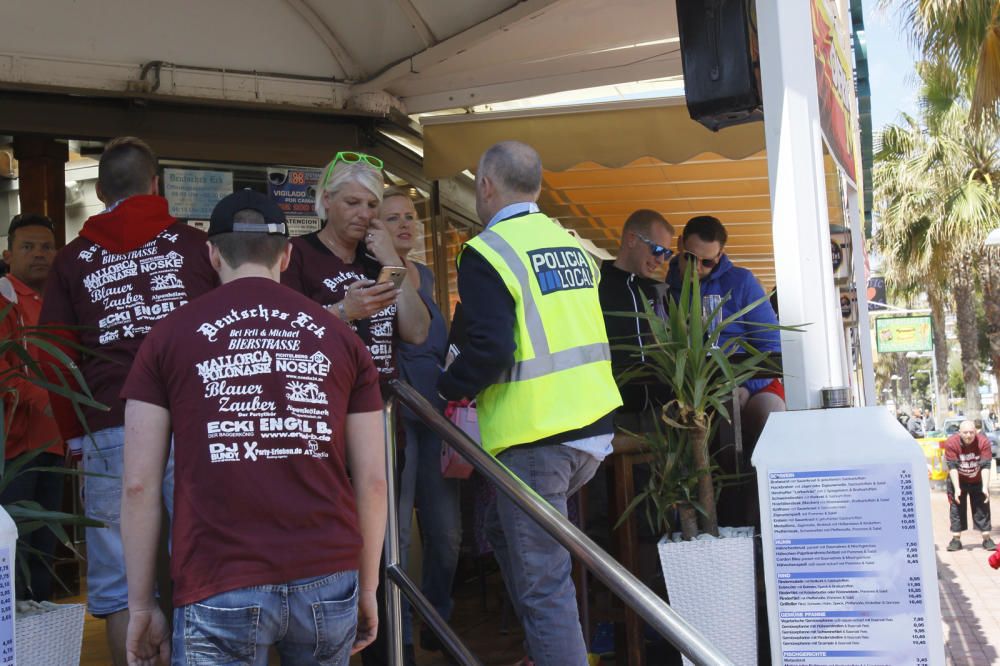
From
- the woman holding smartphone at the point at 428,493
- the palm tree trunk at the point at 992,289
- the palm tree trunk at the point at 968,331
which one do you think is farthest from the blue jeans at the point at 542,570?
the palm tree trunk at the point at 968,331

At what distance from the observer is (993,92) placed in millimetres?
15656

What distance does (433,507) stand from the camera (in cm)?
447

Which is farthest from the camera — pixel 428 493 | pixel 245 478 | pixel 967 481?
pixel 967 481

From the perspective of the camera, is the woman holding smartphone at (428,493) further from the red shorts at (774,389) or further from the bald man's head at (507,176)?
the red shorts at (774,389)

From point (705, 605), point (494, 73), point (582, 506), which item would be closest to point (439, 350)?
point (582, 506)

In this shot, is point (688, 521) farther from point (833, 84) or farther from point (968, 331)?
point (968, 331)

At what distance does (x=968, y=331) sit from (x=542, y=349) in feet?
118

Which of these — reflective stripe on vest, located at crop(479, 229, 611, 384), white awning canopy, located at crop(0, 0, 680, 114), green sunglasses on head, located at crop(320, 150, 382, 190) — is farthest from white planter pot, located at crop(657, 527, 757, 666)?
white awning canopy, located at crop(0, 0, 680, 114)

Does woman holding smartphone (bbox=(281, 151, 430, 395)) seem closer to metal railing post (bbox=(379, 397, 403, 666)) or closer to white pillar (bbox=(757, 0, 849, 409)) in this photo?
metal railing post (bbox=(379, 397, 403, 666))

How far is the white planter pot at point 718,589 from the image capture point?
3.72 meters

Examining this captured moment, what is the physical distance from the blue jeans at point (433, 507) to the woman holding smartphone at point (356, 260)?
1.69ft

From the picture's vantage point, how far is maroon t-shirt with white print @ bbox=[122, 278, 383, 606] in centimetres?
236

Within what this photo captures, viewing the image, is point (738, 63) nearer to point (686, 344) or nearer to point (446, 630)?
point (686, 344)

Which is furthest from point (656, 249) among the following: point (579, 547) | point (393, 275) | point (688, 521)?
point (579, 547)
